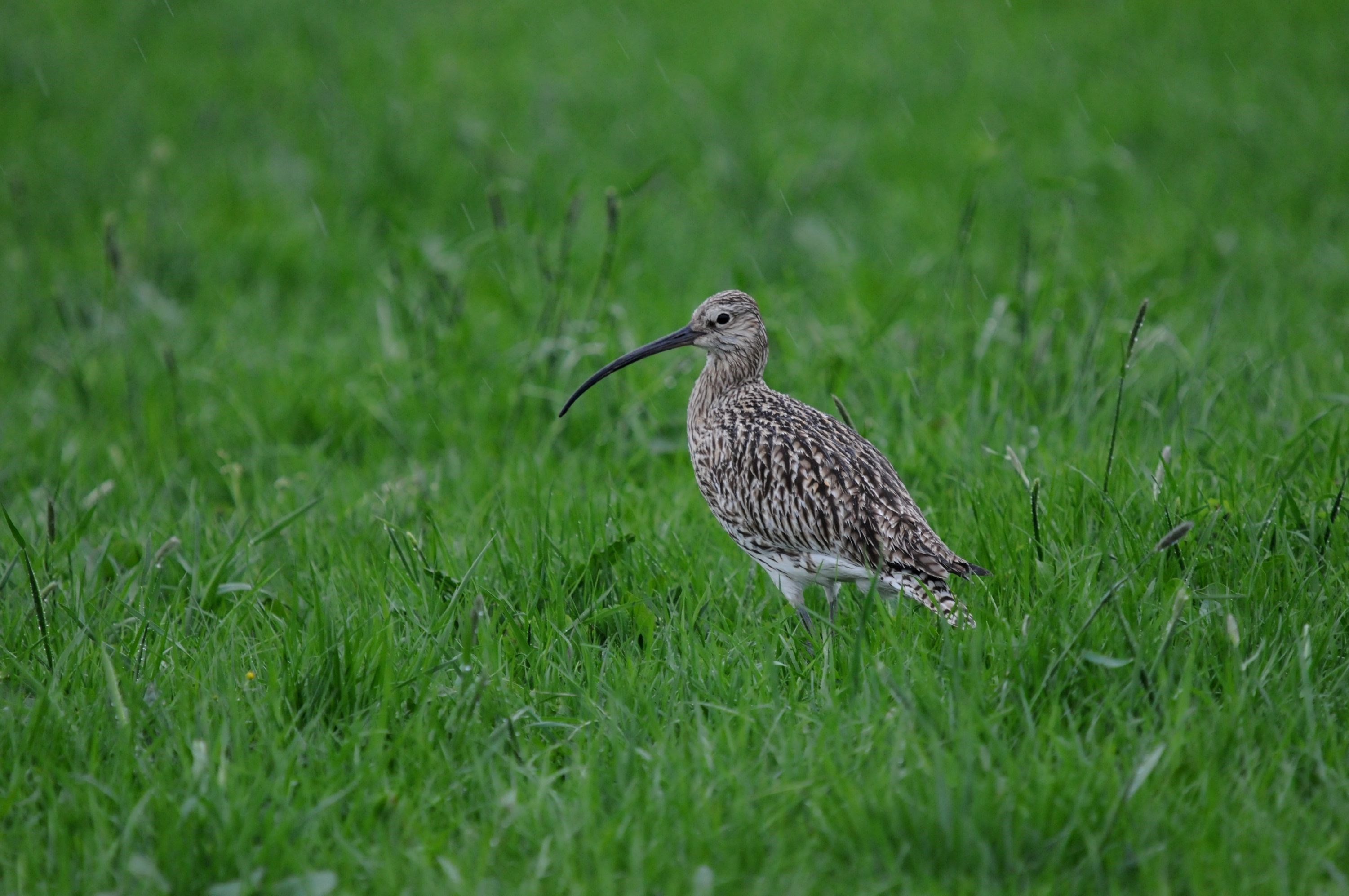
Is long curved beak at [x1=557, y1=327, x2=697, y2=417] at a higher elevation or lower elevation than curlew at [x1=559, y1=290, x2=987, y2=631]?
higher

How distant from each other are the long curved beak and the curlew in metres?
0.02

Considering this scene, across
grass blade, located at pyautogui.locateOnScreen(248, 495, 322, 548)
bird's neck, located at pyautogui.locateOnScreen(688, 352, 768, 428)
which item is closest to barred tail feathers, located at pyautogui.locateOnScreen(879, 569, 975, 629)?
bird's neck, located at pyautogui.locateOnScreen(688, 352, 768, 428)

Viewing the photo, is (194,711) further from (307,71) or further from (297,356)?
(307,71)

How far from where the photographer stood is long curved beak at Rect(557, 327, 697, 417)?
5.16 meters

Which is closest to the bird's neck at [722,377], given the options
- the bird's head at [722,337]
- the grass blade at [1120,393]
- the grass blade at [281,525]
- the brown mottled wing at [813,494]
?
the bird's head at [722,337]

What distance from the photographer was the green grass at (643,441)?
125 inches

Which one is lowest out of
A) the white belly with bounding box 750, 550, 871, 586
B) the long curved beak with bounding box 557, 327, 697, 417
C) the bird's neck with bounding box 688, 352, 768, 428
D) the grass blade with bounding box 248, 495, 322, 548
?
the white belly with bounding box 750, 550, 871, 586

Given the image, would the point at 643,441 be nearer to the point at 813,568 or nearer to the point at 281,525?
the point at 813,568

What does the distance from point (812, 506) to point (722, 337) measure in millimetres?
1151

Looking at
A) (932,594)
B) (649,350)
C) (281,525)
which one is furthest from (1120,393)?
(281,525)

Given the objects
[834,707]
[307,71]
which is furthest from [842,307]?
[307,71]

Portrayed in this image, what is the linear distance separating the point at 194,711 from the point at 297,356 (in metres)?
3.93

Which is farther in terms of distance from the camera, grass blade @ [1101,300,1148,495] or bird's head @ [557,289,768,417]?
bird's head @ [557,289,768,417]

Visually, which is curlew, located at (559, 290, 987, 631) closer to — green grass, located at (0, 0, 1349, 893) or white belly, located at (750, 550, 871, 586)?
white belly, located at (750, 550, 871, 586)
